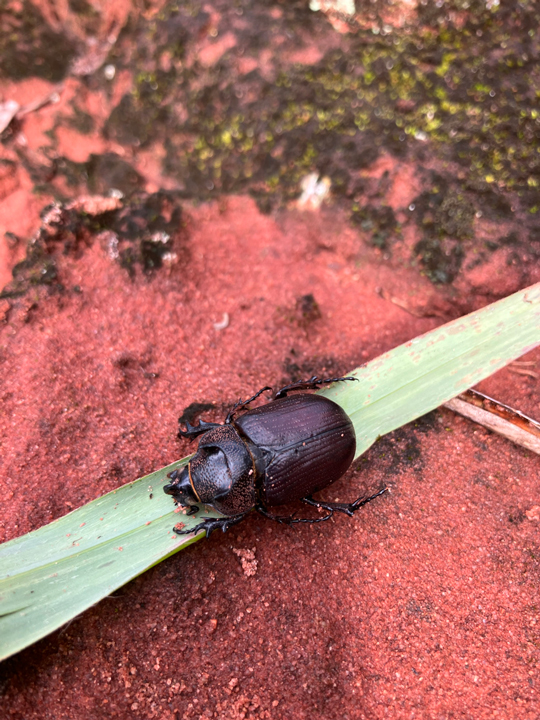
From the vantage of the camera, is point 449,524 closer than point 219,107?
Yes

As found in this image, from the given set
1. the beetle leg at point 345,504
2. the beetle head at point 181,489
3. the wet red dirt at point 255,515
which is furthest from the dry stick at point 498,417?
the beetle head at point 181,489

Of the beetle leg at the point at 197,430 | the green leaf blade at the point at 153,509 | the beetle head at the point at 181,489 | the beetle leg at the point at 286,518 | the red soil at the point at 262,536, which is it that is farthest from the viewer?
the beetle leg at the point at 197,430

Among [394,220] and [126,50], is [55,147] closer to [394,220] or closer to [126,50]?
[126,50]

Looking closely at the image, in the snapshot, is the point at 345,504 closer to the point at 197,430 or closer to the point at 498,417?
the point at 197,430

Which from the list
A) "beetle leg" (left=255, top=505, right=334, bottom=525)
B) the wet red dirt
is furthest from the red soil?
"beetle leg" (left=255, top=505, right=334, bottom=525)

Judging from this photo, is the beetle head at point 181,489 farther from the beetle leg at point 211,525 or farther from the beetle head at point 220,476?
the beetle leg at point 211,525

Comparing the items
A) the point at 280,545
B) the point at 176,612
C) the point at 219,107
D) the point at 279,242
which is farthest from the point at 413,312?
the point at 176,612

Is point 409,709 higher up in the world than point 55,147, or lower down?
lower down
